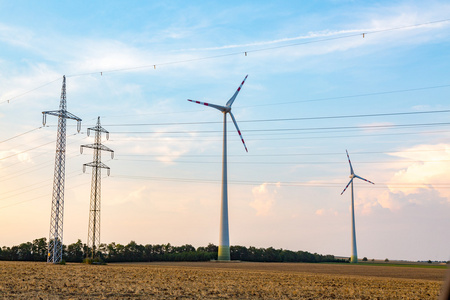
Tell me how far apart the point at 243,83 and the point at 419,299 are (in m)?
101

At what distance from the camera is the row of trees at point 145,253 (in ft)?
427

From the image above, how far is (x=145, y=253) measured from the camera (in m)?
149

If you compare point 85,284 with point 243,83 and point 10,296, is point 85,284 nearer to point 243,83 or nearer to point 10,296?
point 10,296

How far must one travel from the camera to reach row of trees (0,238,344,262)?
5118 inches

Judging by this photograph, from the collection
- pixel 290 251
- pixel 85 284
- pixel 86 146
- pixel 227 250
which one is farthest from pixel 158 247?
pixel 85 284

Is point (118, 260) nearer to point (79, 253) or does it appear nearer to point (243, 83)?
point (79, 253)

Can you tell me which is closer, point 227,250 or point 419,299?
point 419,299

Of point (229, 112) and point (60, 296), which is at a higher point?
point (229, 112)

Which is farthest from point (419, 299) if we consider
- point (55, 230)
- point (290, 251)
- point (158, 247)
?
point (290, 251)

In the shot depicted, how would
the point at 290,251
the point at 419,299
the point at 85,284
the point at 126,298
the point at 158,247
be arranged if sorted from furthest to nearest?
the point at 290,251 < the point at 158,247 < the point at 85,284 < the point at 419,299 < the point at 126,298

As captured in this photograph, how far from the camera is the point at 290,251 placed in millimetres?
181250

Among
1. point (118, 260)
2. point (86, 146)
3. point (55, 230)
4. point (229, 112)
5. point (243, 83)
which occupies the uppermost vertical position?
point (243, 83)

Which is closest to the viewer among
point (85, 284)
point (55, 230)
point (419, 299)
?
point (419, 299)

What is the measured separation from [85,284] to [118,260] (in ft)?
319
